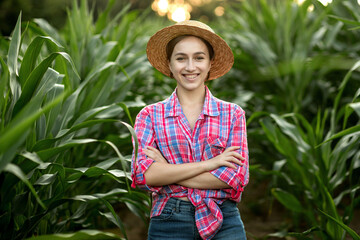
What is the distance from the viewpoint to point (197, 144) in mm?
1224

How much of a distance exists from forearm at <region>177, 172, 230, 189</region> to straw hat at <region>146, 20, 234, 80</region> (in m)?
0.39

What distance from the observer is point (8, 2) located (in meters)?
9.97

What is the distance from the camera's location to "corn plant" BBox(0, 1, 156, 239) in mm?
1091

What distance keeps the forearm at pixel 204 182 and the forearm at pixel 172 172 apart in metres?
0.01

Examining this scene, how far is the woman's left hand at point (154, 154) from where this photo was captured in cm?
121

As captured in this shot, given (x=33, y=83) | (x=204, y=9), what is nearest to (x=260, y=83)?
(x=33, y=83)

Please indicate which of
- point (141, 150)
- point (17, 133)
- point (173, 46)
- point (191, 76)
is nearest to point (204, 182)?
point (141, 150)

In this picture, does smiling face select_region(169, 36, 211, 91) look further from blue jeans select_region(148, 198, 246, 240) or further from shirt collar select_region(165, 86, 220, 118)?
blue jeans select_region(148, 198, 246, 240)

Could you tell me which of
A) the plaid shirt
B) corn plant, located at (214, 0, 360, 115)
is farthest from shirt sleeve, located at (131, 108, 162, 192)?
corn plant, located at (214, 0, 360, 115)

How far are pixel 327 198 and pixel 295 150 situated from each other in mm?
376

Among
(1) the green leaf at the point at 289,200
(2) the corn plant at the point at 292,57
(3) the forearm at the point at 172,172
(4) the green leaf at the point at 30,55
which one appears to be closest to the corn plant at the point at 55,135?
(4) the green leaf at the point at 30,55

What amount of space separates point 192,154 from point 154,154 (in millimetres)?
109

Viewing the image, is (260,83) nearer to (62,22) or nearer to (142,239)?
(142,239)

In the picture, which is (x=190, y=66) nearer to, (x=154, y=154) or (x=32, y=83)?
(x=154, y=154)
